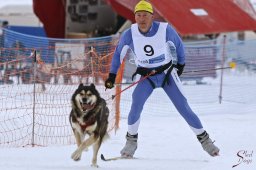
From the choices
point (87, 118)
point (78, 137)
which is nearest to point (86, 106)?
point (87, 118)

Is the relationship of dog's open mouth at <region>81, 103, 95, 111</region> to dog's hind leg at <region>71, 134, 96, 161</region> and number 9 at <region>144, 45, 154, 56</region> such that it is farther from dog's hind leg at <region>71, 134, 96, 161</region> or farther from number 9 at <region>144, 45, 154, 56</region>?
number 9 at <region>144, 45, 154, 56</region>

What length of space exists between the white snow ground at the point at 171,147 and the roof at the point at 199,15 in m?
4.73

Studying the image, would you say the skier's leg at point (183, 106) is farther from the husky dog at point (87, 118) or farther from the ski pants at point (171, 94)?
the husky dog at point (87, 118)

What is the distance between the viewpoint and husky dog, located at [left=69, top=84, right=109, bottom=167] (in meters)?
6.66

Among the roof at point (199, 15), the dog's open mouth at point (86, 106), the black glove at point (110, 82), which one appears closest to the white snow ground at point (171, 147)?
the dog's open mouth at point (86, 106)

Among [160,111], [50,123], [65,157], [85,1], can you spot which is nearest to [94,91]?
[65,157]

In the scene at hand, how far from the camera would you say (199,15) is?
63.0 feet

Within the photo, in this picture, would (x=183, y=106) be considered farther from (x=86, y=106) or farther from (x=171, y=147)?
(x=171, y=147)

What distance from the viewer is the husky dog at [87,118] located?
21.9 feet

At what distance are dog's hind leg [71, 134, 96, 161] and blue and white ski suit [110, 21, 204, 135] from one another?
78 centimetres

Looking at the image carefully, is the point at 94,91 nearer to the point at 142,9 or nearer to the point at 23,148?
the point at 142,9

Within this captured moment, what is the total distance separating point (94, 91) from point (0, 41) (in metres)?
11.2

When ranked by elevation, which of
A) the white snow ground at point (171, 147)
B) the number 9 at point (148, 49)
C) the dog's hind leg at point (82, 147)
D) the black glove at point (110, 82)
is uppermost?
the number 9 at point (148, 49)

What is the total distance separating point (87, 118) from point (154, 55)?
3.49 ft
